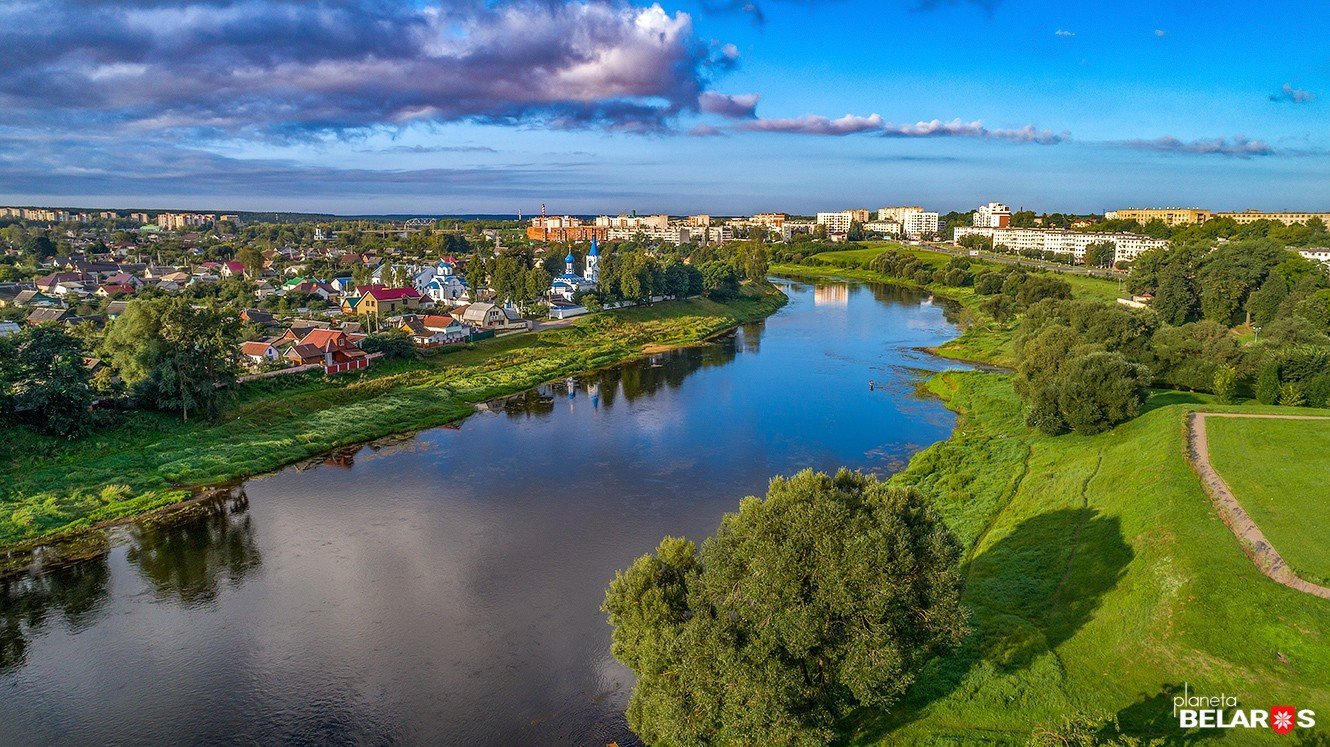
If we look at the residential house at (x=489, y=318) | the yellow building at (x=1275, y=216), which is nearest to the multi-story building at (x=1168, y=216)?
the yellow building at (x=1275, y=216)

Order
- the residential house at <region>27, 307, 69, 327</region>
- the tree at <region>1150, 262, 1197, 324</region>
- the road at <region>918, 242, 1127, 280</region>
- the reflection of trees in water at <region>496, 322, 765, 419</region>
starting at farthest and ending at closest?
the road at <region>918, 242, 1127, 280</region>, the tree at <region>1150, 262, 1197, 324</region>, the residential house at <region>27, 307, 69, 327</region>, the reflection of trees in water at <region>496, 322, 765, 419</region>

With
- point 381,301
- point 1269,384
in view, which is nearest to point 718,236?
point 381,301

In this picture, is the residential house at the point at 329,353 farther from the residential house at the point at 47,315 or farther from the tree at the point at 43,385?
the residential house at the point at 47,315

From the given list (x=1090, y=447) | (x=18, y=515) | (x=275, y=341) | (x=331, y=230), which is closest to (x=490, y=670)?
(x=18, y=515)

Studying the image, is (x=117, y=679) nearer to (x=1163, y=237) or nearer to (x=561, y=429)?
(x=561, y=429)

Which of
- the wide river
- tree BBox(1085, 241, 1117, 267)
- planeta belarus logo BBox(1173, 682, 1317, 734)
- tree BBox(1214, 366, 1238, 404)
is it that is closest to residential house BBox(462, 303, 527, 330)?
the wide river

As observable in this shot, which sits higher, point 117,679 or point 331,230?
point 331,230

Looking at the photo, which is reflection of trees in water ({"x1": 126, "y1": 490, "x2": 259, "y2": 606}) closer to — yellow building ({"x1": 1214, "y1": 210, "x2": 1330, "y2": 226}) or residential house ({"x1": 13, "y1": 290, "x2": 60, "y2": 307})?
residential house ({"x1": 13, "y1": 290, "x2": 60, "y2": 307})

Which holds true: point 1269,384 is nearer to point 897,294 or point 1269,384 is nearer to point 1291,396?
point 1291,396
